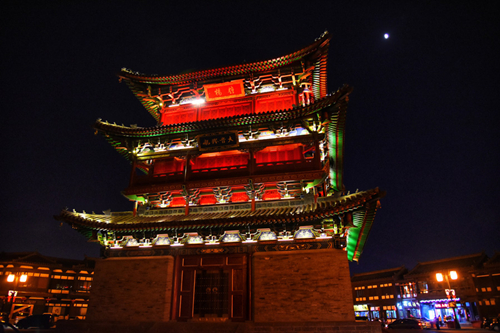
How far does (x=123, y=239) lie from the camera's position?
1548 cm

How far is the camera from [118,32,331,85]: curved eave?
55.3 ft

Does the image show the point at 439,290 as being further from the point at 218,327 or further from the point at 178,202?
the point at 178,202

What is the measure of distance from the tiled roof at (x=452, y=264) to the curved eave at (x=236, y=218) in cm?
3948

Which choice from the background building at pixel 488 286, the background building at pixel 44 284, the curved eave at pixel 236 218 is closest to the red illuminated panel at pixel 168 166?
the curved eave at pixel 236 218

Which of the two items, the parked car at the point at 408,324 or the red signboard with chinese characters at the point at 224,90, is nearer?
the red signboard with chinese characters at the point at 224,90

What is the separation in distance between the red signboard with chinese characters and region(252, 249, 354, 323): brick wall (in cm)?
1029

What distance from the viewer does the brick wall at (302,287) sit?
1191 cm

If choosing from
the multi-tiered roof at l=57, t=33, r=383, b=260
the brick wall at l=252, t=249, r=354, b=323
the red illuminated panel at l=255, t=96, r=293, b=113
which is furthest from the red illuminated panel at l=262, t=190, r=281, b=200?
the red illuminated panel at l=255, t=96, r=293, b=113

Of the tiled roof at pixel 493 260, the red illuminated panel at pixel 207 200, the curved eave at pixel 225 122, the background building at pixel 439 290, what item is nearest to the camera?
the curved eave at pixel 225 122

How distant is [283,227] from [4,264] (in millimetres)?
46537

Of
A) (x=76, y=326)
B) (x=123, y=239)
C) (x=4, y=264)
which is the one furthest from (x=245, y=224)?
(x=4, y=264)

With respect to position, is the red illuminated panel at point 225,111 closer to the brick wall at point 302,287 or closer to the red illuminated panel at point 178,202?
the red illuminated panel at point 178,202

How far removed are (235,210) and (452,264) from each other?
44.0 meters

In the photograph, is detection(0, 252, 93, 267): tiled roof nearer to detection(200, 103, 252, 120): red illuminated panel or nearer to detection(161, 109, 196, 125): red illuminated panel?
detection(161, 109, 196, 125): red illuminated panel
